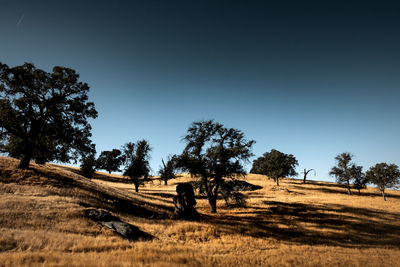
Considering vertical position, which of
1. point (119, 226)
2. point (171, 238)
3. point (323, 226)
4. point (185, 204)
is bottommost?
point (323, 226)

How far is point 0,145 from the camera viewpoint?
69.8 ft

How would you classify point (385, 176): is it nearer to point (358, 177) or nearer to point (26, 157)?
point (358, 177)

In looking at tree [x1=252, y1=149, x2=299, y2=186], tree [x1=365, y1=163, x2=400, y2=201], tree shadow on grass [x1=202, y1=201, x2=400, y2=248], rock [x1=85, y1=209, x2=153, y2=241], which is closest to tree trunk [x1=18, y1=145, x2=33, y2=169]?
rock [x1=85, y1=209, x2=153, y2=241]

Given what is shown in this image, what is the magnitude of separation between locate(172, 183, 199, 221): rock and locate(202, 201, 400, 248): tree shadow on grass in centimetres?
162

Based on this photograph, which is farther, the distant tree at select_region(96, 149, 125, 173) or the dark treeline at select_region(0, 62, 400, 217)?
A: the distant tree at select_region(96, 149, 125, 173)

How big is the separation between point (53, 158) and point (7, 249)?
709 inches

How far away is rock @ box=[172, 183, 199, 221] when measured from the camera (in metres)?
19.3

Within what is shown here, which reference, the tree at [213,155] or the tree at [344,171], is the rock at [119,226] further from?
the tree at [344,171]

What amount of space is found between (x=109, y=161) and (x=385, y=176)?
3892 inches

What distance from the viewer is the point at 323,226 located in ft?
61.7

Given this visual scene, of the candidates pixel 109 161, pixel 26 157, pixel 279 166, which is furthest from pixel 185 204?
pixel 109 161

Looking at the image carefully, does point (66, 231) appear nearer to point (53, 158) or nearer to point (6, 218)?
point (6, 218)

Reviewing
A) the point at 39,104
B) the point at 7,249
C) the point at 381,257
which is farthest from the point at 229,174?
the point at 39,104

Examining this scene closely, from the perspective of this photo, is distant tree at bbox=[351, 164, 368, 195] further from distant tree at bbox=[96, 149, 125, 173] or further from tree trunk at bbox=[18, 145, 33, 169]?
distant tree at bbox=[96, 149, 125, 173]
